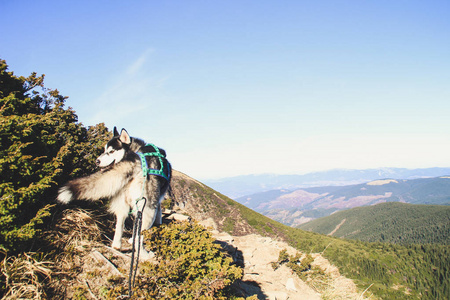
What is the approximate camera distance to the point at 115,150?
5203 millimetres

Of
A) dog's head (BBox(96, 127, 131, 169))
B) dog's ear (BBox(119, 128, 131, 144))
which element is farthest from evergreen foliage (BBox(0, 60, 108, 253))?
dog's ear (BBox(119, 128, 131, 144))

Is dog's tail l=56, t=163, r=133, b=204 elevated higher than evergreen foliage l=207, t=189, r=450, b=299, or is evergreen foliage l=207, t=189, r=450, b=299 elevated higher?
dog's tail l=56, t=163, r=133, b=204

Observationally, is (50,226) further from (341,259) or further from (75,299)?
(341,259)

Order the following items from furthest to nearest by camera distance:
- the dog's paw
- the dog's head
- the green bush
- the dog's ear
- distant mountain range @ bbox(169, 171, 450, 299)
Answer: distant mountain range @ bbox(169, 171, 450, 299) < the dog's ear < the dog's head < the dog's paw < the green bush

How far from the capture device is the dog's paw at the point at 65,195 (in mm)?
4082

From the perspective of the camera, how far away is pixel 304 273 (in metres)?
13.2

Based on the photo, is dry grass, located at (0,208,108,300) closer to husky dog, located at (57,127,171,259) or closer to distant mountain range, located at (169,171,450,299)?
husky dog, located at (57,127,171,259)

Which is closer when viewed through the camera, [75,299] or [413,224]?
[75,299]

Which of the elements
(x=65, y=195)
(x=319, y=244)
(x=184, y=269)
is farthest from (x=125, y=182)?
(x=319, y=244)

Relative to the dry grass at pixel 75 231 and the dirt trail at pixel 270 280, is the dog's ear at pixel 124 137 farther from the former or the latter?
the dirt trail at pixel 270 280

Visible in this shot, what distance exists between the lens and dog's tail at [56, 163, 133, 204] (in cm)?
414

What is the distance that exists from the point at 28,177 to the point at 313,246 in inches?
1367

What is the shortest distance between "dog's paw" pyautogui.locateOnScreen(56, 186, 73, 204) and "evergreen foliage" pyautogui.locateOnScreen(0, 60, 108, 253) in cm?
25

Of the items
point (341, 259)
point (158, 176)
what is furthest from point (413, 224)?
point (158, 176)
